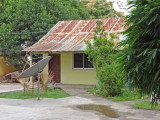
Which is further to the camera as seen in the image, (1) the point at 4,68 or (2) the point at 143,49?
(1) the point at 4,68

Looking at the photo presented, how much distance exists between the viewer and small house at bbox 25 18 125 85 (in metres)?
18.1

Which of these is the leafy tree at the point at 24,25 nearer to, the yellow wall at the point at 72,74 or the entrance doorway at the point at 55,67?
the entrance doorway at the point at 55,67

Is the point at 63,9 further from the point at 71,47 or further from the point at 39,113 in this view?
the point at 39,113

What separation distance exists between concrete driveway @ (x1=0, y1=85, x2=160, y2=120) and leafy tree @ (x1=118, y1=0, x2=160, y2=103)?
3.68m

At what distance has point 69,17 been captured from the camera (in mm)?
24734

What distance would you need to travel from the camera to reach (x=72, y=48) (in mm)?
17219

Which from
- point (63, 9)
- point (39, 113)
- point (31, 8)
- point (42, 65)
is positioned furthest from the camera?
point (63, 9)

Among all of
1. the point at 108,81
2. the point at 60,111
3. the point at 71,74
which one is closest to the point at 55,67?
the point at 71,74

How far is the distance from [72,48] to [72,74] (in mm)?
2344

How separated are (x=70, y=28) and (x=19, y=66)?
567 cm

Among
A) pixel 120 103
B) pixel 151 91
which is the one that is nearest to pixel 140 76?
pixel 151 91

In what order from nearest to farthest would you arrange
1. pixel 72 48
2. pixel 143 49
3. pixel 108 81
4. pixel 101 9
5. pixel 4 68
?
1. pixel 143 49
2. pixel 108 81
3. pixel 72 48
4. pixel 4 68
5. pixel 101 9

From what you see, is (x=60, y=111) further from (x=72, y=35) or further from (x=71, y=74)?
(x=72, y=35)

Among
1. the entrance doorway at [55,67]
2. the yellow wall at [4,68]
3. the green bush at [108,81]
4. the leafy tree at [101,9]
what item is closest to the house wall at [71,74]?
the entrance doorway at [55,67]
